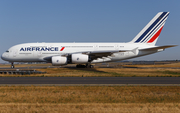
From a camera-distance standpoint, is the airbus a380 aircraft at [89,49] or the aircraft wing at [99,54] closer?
the aircraft wing at [99,54]

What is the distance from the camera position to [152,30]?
36.3 m

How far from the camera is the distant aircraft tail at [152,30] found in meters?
36.3

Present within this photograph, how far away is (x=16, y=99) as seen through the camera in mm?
10516

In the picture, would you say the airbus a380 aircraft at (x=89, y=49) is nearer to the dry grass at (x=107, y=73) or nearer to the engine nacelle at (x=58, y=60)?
the engine nacelle at (x=58, y=60)

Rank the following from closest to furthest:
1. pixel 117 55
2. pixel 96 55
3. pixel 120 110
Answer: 1. pixel 120 110
2. pixel 96 55
3. pixel 117 55

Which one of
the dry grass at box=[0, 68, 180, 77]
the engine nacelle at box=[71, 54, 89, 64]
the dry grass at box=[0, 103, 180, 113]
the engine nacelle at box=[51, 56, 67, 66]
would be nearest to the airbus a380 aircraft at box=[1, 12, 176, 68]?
the engine nacelle at box=[51, 56, 67, 66]

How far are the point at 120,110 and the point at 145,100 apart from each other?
2.53m

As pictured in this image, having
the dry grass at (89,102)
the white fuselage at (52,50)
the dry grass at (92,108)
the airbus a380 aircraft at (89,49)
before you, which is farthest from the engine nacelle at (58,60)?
the dry grass at (92,108)

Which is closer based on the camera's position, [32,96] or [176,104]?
[176,104]

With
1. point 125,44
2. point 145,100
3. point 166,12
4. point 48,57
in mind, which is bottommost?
point 145,100

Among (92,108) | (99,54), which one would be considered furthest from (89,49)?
(92,108)

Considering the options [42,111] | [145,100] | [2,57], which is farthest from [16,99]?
[2,57]

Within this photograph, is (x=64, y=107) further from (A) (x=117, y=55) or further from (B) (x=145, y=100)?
(A) (x=117, y=55)

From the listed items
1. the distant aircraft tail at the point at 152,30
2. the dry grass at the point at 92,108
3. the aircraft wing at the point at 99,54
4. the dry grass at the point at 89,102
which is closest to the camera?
the dry grass at the point at 92,108
